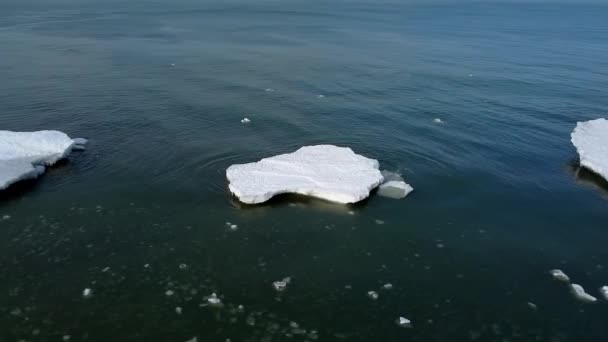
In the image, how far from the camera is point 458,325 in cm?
1473

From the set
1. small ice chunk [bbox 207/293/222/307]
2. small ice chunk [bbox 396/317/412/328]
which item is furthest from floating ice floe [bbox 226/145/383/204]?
small ice chunk [bbox 396/317/412/328]

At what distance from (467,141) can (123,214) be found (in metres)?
18.5

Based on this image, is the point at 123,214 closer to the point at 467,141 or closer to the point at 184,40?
the point at 467,141

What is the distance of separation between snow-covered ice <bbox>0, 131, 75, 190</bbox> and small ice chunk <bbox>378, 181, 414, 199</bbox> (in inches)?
580

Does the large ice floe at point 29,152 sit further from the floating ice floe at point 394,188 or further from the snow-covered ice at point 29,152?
the floating ice floe at point 394,188

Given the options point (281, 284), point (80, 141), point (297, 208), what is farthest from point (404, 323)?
point (80, 141)

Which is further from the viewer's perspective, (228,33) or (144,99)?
(228,33)

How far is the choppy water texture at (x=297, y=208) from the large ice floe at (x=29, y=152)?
65 cm

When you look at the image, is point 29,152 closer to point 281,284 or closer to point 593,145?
point 281,284

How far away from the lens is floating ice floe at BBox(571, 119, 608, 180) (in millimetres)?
24094

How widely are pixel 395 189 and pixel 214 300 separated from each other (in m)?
9.96

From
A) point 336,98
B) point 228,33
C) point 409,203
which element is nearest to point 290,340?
point 409,203

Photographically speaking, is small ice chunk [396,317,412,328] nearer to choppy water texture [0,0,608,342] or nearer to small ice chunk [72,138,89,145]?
choppy water texture [0,0,608,342]

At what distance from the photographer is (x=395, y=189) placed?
2198 centimetres
